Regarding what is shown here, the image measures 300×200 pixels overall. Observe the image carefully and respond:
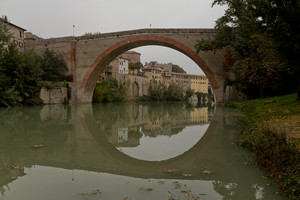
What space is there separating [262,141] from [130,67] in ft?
209

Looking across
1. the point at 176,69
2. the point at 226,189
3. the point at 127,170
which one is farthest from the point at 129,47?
the point at 176,69

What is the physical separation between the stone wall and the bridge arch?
5.88 feet

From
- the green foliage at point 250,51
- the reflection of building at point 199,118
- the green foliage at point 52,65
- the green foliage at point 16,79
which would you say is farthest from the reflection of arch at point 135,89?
the reflection of building at point 199,118

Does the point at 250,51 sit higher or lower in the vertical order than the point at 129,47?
lower

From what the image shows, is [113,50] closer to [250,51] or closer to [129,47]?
[129,47]

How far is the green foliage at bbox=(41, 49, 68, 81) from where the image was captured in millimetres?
25969

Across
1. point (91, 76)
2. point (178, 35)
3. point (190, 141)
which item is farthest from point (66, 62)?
point (190, 141)

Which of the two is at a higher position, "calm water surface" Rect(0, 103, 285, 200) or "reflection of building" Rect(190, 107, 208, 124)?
"calm water surface" Rect(0, 103, 285, 200)

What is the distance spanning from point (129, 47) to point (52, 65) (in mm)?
8015

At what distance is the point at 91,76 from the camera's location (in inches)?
1030

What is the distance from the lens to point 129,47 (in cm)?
2552

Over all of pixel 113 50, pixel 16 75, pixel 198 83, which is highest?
pixel 113 50

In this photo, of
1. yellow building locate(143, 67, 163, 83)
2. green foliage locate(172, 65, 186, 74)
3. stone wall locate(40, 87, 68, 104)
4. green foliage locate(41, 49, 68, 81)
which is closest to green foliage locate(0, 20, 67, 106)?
stone wall locate(40, 87, 68, 104)

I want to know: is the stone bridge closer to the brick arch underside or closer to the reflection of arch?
the brick arch underside
